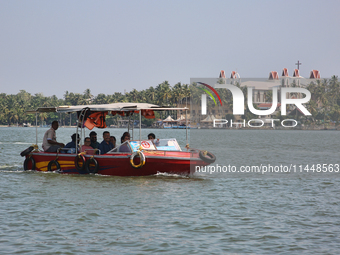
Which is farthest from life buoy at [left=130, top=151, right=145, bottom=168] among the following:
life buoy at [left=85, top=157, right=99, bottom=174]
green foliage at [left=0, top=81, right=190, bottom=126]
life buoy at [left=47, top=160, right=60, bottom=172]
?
green foliage at [left=0, top=81, right=190, bottom=126]

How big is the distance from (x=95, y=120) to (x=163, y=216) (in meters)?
8.30

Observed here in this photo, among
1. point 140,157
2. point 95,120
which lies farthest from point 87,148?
point 140,157

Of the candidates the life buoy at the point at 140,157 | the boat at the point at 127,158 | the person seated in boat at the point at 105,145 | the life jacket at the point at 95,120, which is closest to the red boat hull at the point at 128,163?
the boat at the point at 127,158

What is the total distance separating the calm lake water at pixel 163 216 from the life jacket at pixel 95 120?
2.17m

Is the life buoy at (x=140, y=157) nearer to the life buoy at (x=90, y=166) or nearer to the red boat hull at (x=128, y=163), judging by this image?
the red boat hull at (x=128, y=163)

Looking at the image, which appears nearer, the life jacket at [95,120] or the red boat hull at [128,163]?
the red boat hull at [128,163]

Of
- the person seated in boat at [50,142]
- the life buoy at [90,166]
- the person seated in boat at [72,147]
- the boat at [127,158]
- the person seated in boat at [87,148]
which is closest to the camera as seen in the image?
the boat at [127,158]

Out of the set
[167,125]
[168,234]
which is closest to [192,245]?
[168,234]

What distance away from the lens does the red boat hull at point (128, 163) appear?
16578 mm

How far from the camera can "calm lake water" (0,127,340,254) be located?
8992 mm

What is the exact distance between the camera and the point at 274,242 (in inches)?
365

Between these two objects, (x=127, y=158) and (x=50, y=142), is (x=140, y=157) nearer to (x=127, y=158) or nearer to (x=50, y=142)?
(x=127, y=158)

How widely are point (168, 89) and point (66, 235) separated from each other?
11990cm

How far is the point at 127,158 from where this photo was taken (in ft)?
55.3
